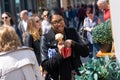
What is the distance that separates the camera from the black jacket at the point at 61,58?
4738 millimetres

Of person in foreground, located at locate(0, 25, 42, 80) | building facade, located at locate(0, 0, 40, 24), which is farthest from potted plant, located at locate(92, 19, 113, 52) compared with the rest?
building facade, located at locate(0, 0, 40, 24)

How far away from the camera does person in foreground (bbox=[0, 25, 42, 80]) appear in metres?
3.75

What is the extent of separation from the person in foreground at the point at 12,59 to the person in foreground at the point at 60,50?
0.84 m

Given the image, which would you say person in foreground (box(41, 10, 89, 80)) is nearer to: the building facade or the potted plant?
the potted plant

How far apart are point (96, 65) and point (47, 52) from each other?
1.38 meters

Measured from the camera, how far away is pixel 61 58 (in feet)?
15.7

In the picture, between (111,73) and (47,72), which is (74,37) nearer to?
(47,72)

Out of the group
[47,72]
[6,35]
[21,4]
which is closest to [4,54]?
[6,35]

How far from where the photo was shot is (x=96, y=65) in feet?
11.7

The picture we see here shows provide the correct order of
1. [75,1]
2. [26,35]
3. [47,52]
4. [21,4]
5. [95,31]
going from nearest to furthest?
[95,31]
[47,52]
[26,35]
[21,4]
[75,1]

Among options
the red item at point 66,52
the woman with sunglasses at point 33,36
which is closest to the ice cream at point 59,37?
the red item at point 66,52

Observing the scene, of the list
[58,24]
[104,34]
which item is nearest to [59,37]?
[58,24]

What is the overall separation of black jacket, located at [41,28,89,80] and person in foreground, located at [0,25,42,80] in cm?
90

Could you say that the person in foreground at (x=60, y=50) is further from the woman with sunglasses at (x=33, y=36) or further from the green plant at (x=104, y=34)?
the woman with sunglasses at (x=33, y=36)
